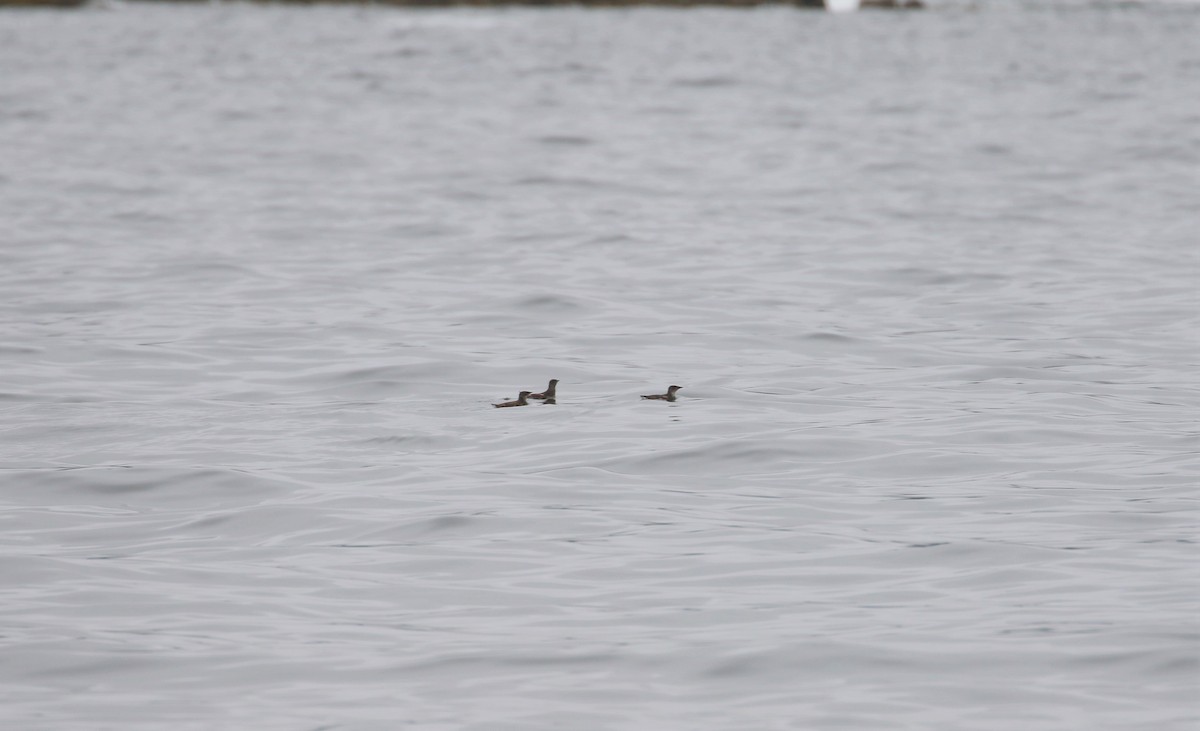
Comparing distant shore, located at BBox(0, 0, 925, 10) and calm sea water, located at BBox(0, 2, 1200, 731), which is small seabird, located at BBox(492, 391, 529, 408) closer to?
calm sea water, located at BBox(0, 2, 1200, 731)

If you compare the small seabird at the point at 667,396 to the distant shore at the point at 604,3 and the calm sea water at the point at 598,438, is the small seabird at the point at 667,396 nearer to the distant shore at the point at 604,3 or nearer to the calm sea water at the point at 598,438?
the calm sea water at the point at 598,438

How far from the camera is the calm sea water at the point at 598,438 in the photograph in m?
7.80

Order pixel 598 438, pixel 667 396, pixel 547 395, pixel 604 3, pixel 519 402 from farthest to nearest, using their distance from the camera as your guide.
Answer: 1. pixel 604 3
2. pixel 667 396
3. pixel 547 395
4. pixel 519 402
5. pixel 598 438

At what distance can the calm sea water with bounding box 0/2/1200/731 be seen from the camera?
7801 mm

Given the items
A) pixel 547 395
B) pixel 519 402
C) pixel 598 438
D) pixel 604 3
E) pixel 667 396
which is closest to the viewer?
pixel 598 438

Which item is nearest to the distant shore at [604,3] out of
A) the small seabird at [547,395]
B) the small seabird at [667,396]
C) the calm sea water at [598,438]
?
the calm sea water at [598,438]

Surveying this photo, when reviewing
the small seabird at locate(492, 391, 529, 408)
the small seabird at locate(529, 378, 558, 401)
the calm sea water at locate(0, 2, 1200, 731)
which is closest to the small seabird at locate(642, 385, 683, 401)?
the calm sea water at locate(0, 2, 1200, 731)

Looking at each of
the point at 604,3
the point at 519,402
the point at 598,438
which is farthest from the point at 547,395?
the point at 604,3

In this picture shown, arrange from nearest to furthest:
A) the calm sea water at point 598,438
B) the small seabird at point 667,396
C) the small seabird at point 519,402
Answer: the calm sea water at point 598,438, the small seabird at point 519,402, the small seabird at point 667,396

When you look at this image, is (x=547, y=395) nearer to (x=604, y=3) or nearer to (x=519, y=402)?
(x=519, y=402)

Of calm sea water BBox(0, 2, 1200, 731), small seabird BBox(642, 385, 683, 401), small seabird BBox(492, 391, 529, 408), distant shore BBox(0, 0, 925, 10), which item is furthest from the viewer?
distant shore BBox(0, 0, 925, 10)

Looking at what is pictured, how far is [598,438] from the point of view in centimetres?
1228

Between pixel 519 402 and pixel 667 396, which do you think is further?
pixel 667 396

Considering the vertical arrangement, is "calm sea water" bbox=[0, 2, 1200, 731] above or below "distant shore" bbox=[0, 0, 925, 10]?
below
